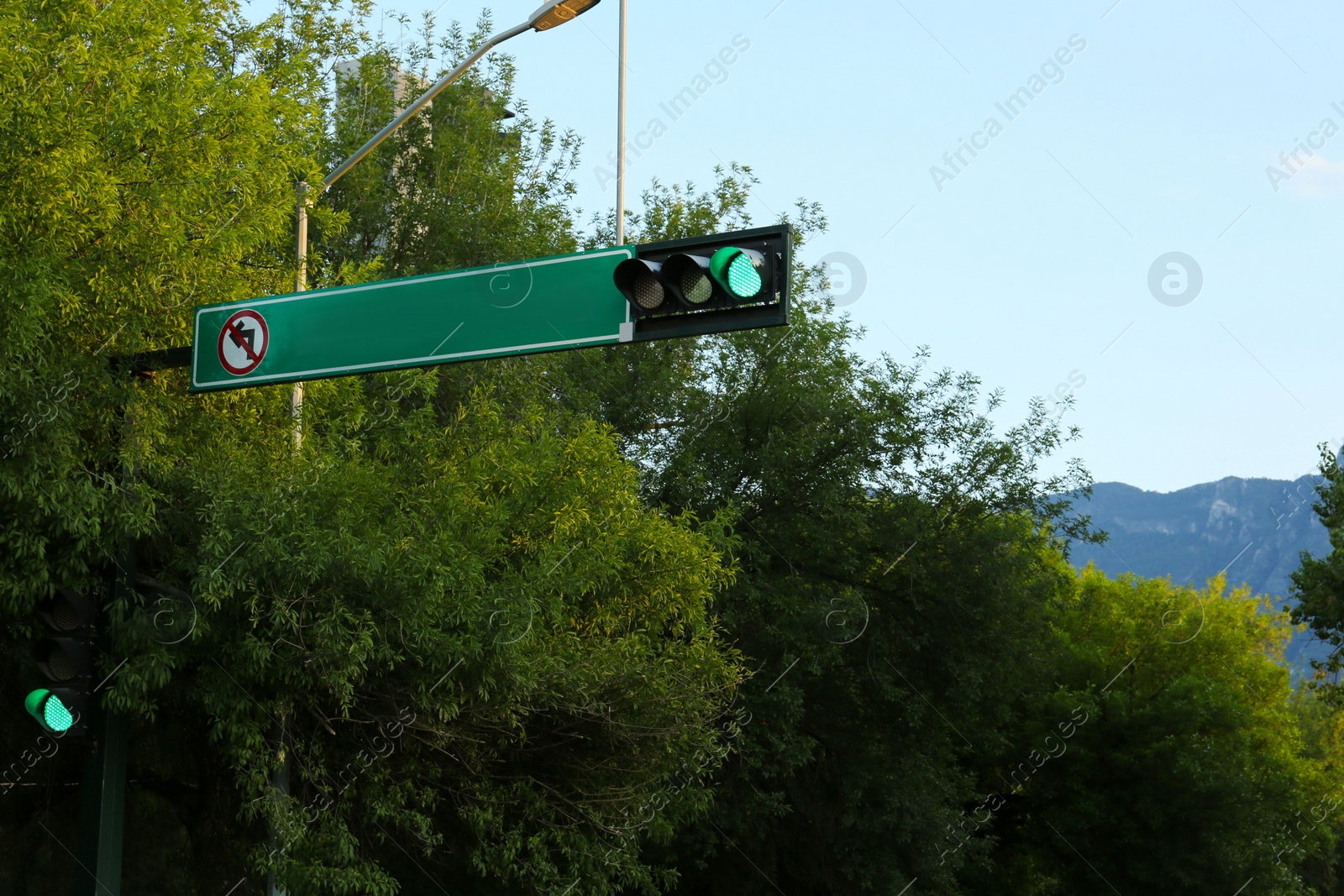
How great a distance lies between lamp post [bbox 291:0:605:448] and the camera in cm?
936

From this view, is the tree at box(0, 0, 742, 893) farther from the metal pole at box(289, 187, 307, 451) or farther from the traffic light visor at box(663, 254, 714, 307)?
the traffic light visor at box(663, 254, 714, 307)

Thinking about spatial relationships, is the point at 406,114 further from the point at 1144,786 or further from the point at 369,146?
the point at 1144,786

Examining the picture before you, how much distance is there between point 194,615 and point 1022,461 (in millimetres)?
16632

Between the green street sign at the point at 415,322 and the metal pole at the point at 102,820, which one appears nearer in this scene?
the green street sign at the point at 415,322

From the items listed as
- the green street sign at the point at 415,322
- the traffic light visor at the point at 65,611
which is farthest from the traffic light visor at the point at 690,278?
the traffic light visor at the point at 65,611

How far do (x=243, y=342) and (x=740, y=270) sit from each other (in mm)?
3386

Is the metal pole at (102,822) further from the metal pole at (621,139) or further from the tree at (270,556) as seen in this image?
the metal pole at (621,139)

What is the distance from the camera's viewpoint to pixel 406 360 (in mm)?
7305

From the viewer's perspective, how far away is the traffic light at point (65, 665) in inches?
294

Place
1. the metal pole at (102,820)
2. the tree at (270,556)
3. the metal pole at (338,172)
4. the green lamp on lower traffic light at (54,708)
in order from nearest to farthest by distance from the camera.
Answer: the green lamp on lower traffic light at (54,708) → the metal pole at (102,820) → the tree at (270,556) → the metal pole at (338,172)

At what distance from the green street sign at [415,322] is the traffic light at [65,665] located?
146 centimetres

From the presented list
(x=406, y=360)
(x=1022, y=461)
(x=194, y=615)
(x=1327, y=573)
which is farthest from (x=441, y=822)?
(x=1327, y=573)

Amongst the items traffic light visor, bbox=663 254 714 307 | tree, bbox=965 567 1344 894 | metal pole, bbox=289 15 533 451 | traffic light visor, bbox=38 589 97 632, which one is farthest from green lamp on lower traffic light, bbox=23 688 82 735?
tree, bbox=965 567 1344 894

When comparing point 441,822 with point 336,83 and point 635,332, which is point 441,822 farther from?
point 336,83
